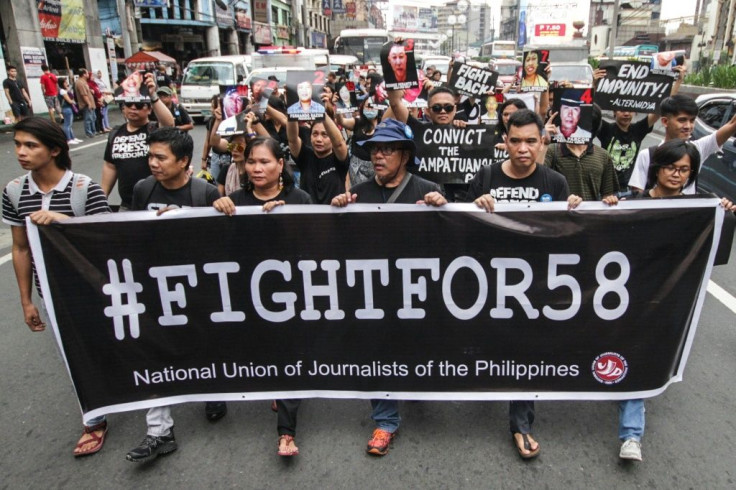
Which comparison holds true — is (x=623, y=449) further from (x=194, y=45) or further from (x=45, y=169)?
(x=194, y=45)

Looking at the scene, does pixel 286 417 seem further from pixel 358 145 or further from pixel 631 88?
pixel 631 88

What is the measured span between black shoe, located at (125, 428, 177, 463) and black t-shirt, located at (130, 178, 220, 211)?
→ 1.28 m

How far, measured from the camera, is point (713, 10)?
45.0 metres

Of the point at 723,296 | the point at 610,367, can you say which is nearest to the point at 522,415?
the point at 610,367

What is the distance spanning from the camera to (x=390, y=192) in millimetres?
3311

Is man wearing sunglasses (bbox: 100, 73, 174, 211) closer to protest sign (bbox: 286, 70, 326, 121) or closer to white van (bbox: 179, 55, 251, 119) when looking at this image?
protest sign (bbox: 286, 70, 326, 121)

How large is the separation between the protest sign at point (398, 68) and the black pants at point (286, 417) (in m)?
2.65

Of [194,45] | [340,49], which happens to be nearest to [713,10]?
[340,49]

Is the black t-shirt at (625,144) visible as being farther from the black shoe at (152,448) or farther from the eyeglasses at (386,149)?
the black shoe at (152,448)

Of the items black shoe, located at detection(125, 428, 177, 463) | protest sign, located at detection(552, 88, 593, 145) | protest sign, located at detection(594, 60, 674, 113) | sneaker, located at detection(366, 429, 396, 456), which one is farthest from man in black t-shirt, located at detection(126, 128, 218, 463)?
protest sign, located at detection(594, 60, 674, 113)

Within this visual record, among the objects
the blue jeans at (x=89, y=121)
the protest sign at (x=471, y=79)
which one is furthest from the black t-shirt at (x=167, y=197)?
the blue jeans at (x=89, y=121)

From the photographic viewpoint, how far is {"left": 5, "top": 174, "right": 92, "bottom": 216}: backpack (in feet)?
10.3

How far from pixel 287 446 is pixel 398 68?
2.96 metres

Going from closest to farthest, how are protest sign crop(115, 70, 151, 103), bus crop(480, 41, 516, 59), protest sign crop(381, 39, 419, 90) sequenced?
protest sign crop(115, 70, 151, 103) < protest sign crop(381, 39, 419, 90) < bus crop(480, 41, 516, 59)
